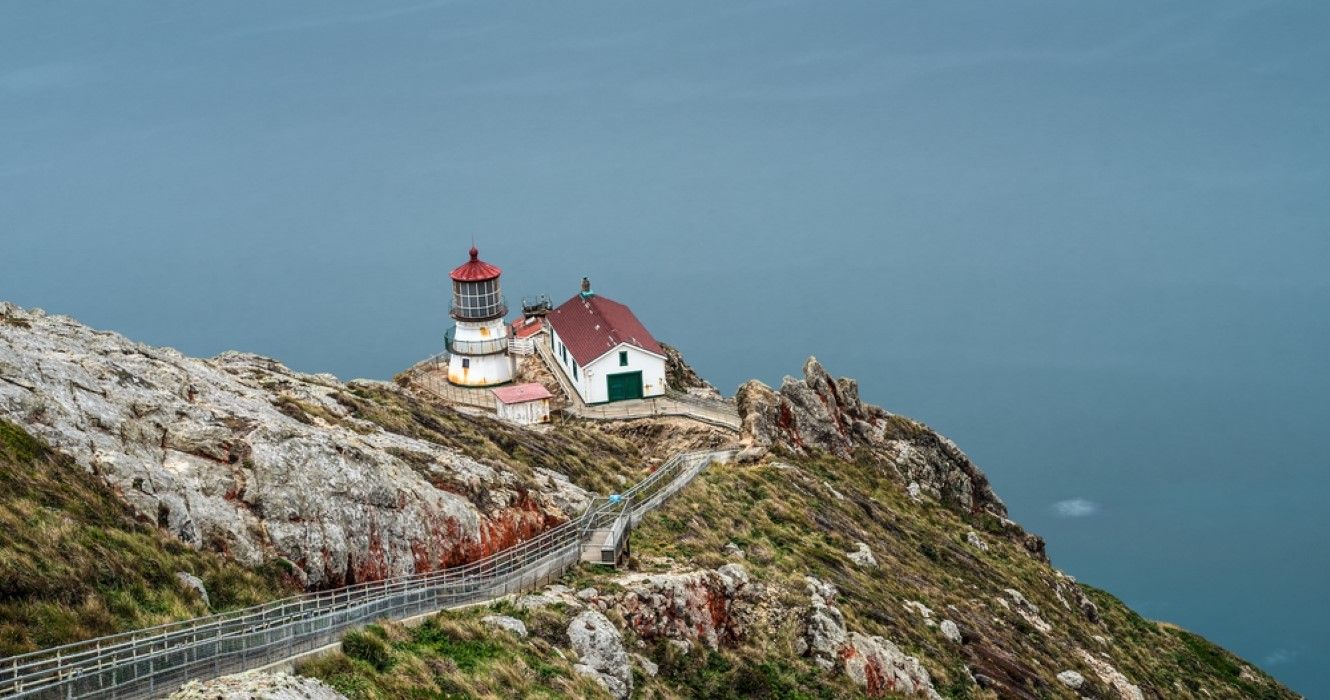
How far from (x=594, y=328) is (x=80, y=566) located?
4995 cm

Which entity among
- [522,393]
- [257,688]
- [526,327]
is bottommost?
[257,688]

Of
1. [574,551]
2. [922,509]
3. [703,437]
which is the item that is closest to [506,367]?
[703,437]

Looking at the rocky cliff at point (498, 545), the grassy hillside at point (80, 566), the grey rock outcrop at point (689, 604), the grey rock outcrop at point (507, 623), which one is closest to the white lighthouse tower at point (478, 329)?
the rocky cliff at point (498, 545)

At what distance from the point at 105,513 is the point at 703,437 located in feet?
131

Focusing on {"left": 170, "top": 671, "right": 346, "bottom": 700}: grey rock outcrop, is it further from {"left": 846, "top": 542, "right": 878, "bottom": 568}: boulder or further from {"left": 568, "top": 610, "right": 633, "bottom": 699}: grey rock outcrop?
{"left": 846, "top": 542, "right": 878, "bottom": 568}: boulder

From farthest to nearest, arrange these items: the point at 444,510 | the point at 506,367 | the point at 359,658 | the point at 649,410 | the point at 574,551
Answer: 1. the point at 506,367
2. the point at 649,410
3. the point at 574,551
4. the point at 444,510
5. the point at 359,658

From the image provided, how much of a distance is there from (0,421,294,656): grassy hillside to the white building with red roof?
41.9m

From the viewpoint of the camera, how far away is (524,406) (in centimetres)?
6825

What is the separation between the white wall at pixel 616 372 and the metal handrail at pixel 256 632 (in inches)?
1301

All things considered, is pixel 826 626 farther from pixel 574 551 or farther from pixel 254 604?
pixel 254 604

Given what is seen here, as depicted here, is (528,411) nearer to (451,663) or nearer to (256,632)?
(451,663)

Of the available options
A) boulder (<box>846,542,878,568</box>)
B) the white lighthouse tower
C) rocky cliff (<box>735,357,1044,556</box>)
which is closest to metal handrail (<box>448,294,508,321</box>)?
the white lighthouse tower

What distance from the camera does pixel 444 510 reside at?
113 ft

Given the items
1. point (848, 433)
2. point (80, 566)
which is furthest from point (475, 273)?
point (80, 566)
